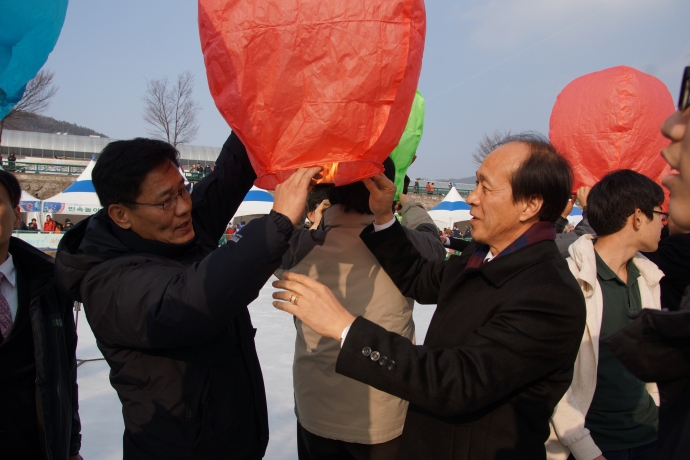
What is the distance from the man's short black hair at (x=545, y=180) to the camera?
1243mm

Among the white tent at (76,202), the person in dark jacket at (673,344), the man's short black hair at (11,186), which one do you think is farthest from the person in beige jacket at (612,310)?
the white tent at (76,202)

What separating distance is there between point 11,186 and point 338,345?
1377 mm

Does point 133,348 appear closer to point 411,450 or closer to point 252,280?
point 252,280

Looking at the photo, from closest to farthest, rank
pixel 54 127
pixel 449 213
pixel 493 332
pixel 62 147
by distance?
pixel 493 332 → pixel 449 213 → pixel 62 147 → pixel 54 127

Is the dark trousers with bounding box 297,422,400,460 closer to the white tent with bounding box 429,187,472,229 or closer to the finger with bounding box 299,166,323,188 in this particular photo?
the finger with bounding box 299,166,323,188

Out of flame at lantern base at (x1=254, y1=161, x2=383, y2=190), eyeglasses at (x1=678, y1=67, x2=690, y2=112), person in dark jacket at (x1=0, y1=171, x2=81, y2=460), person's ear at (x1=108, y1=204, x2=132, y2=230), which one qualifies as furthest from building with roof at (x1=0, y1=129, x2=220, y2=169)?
eyeglasses at (x1=678, y1=67, x2=690, y2=112)

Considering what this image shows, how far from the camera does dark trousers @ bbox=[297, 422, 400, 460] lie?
166 centimetres

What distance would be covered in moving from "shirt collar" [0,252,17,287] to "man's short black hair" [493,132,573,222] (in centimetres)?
172

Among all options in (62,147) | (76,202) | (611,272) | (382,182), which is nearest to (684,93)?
(382,182)

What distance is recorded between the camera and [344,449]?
5.62 ft

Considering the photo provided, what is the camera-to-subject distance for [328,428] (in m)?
1.68

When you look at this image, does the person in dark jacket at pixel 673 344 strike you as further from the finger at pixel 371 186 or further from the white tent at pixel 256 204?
the white tent at pixel 256 204

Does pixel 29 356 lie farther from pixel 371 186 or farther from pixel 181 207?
pixel 371 186

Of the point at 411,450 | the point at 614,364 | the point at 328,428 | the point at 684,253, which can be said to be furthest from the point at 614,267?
the point at 328,428
